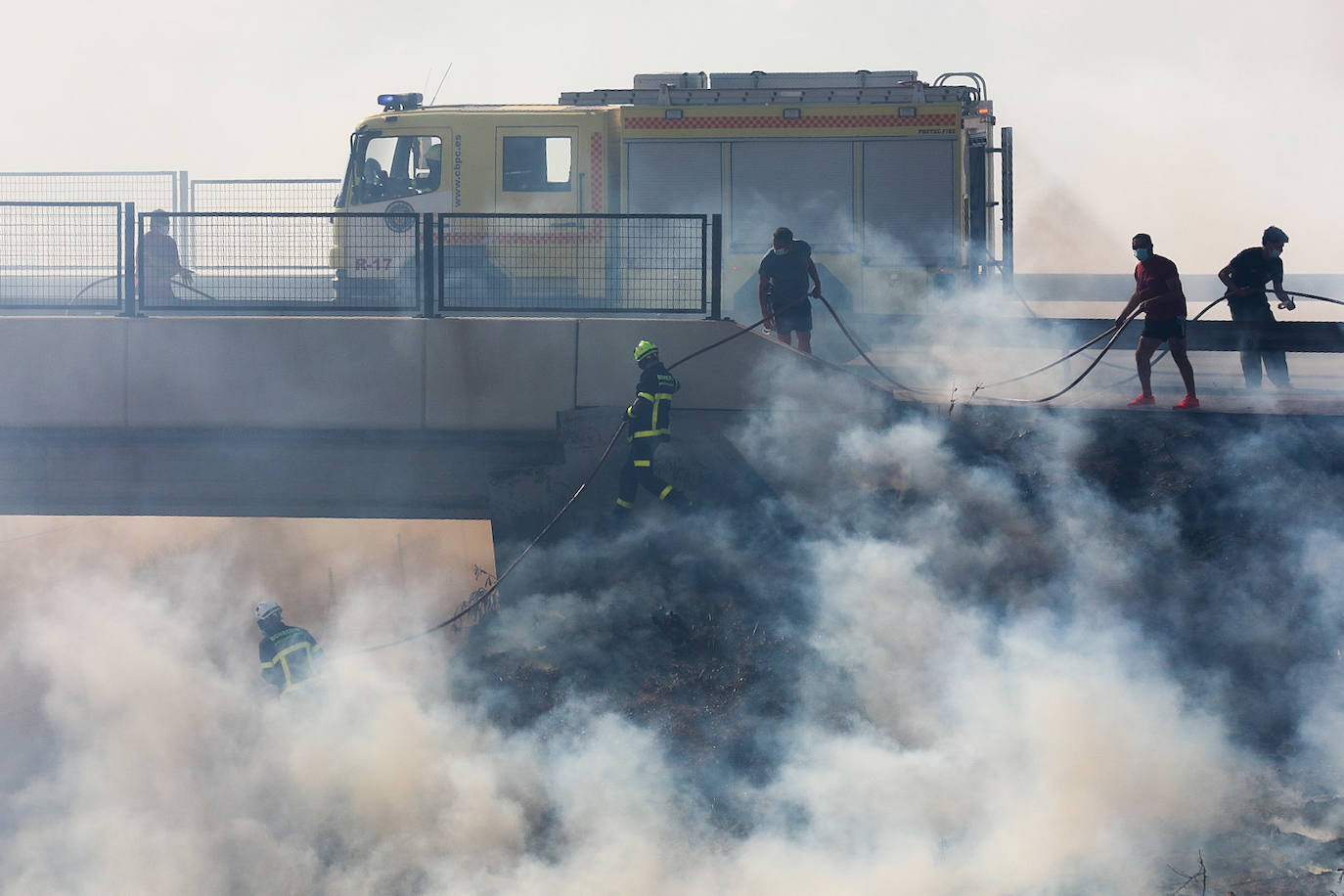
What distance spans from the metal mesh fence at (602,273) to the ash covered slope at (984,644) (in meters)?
1.41

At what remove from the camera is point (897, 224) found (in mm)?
13805

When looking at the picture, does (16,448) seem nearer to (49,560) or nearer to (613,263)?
(613,263)

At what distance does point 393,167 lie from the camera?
13.9 metres

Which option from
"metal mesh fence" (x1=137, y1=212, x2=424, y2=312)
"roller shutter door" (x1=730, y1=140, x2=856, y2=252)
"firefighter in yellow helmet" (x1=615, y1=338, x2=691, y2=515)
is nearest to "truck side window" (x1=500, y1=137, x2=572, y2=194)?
"roller shutter door" (x1=730, y1=140, x2=856, y2=252)

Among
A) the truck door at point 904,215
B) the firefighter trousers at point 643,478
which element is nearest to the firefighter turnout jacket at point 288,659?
the firefighter trousers at point 643,478

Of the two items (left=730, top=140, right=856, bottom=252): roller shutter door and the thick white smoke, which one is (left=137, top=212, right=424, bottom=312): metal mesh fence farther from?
(left=730, top=140, right=856, bottom=252): roller shutter door

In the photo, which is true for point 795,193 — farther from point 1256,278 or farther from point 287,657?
point 287,657

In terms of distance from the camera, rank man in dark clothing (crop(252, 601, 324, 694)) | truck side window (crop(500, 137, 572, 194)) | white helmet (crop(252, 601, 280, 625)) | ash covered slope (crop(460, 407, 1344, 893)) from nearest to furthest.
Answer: ash covered slope (crop(460, 407, 1344, 893)), man in dark clothing (crop(252, 601, 324, 694)), white helmet (crop(252, 601, 280, 625)), truck side window (crop(500, 137, 572, 194))

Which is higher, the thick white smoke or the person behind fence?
the person behind fence

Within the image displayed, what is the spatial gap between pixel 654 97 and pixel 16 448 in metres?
7.63

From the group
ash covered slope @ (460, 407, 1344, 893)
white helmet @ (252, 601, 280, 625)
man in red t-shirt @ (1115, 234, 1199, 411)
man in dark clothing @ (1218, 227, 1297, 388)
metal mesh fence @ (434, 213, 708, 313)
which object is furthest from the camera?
man in dark clothing @ (1218, 227, 1297, 388)

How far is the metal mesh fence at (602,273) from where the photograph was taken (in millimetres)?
10336

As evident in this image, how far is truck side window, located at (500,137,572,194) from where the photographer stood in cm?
1370

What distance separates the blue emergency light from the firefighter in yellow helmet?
19.8 ft
